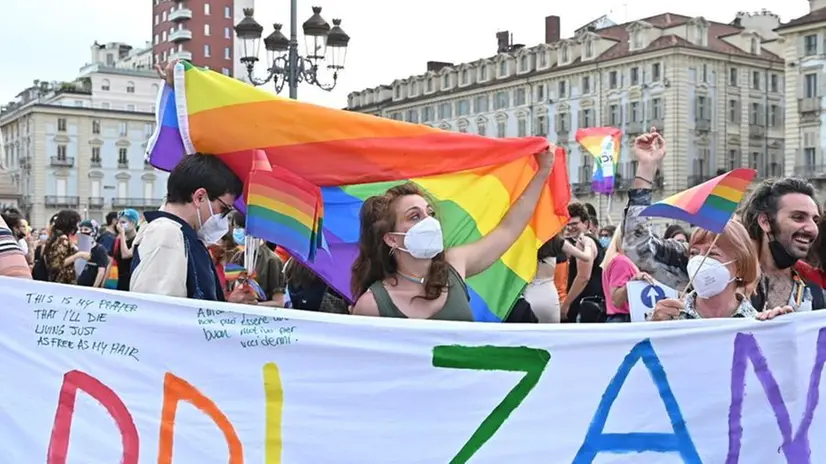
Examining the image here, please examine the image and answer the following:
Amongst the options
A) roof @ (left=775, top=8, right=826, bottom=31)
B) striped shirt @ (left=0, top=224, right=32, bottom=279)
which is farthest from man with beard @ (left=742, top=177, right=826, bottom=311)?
roof @ (left=775, top=8, right=826, bottom=31)

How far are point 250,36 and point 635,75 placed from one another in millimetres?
54327

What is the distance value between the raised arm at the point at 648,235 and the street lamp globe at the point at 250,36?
9991 millimetres

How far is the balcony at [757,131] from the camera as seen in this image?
6706 centimetres

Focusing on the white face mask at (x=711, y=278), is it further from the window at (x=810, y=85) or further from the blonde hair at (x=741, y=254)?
the window at (x=810, y=85)

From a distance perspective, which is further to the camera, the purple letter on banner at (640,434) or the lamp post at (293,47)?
the lamp post at (293,47)

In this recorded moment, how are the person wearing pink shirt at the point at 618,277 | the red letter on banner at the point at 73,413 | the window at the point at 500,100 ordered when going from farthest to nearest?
the window at the point at 500,100, the person wearing pink shirt at the point at 618,277, the red letter on banner at the point at 73,413

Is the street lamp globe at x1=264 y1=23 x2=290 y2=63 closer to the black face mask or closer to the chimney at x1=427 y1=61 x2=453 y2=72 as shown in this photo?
the black face mask

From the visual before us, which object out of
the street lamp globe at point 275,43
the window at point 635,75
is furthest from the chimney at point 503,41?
the street lamp globe at point 275,43

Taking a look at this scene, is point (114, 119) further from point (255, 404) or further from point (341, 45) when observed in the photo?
point (255, 404)

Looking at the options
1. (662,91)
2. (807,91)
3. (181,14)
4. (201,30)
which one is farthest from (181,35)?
(807,91)

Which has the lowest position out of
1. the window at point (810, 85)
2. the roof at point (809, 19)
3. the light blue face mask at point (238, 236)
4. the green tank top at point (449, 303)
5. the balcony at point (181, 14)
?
the green tank top at point (449, 303)

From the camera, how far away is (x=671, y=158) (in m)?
63.5

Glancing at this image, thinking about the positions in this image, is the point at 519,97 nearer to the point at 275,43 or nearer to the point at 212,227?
the point at 275,43

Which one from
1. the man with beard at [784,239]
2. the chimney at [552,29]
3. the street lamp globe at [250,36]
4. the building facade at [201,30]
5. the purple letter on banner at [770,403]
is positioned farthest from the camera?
the building facade at [201,30]
